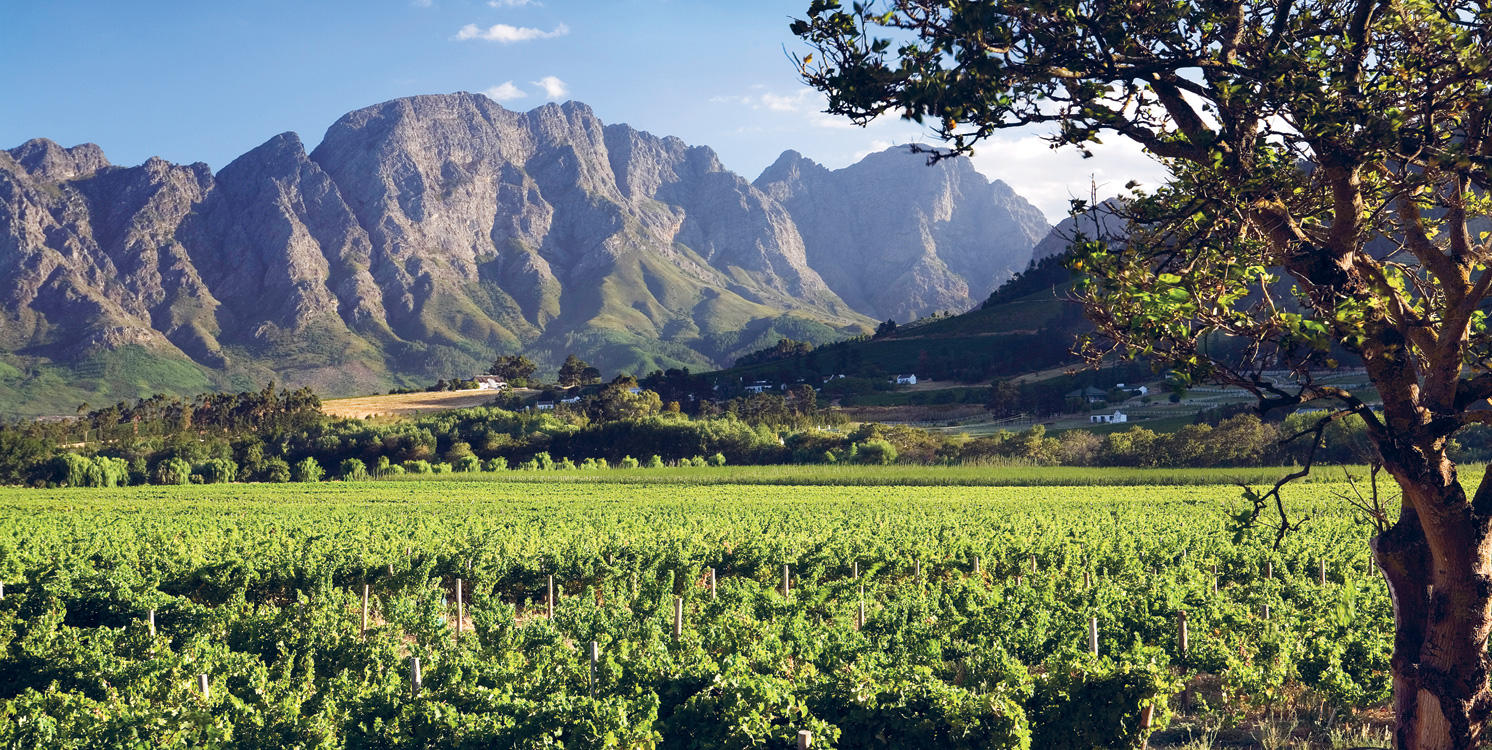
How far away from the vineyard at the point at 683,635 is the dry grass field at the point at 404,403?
78.0 meters

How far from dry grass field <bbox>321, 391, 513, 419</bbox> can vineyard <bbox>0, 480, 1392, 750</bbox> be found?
256 feet

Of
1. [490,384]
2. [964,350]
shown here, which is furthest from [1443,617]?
[490,384]

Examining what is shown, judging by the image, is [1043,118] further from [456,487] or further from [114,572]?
[456,487]

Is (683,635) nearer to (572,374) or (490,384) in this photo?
(572,374)

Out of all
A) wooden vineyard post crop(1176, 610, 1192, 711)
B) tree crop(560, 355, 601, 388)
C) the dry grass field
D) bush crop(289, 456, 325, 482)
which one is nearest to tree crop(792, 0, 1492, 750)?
wooden vineyard post crop(1176, 610, 1192, 711)

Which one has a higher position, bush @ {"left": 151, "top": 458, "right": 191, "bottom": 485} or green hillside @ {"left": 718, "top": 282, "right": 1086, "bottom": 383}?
green hillside @ {"left": 718, "top": 282, "right": 1086, "bottom": 383}

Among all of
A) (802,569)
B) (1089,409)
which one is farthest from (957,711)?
(1089,409)

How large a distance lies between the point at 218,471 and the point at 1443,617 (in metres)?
80.5

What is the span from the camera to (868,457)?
7312 centimetres

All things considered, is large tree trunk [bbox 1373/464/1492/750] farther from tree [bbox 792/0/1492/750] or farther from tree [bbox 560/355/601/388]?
tree [bbox 560/355/601/388]

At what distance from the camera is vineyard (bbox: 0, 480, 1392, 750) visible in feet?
31.7

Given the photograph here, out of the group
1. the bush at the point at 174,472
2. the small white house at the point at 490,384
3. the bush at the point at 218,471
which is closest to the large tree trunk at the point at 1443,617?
the bush at the point at 174,472

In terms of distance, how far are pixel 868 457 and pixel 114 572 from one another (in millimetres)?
58554

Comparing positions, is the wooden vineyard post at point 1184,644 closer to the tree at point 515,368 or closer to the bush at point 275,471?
the bush at point 275,471
